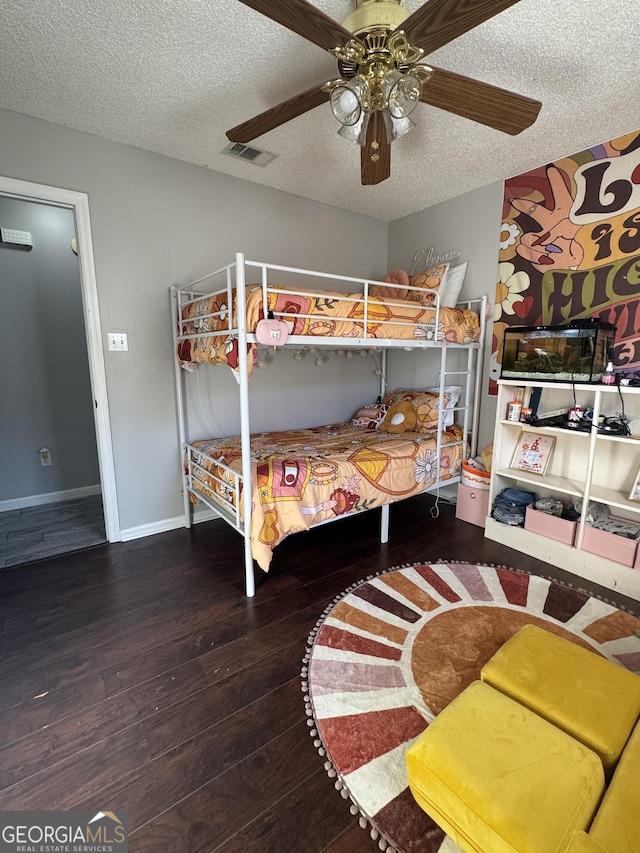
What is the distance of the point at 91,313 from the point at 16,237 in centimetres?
151

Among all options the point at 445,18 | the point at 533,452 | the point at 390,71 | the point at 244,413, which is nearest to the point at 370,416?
the point at 533,452

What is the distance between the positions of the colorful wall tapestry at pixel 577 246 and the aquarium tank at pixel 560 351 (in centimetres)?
25

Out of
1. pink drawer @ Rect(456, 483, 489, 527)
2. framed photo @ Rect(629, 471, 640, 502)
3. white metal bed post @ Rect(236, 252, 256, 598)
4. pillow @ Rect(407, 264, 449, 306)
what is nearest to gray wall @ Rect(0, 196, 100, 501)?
white metal bed post @ Rect(236, 252, 256, 598)

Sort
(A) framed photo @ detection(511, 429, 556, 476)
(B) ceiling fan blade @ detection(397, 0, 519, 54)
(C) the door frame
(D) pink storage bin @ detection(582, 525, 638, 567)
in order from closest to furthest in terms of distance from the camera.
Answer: (B) ceiling fan blade @ detection(397, 0, 519, 54) < (D) pink storage bin @ detection(582, 525, 638, 567) < (C) the door frame < (A) framed photo @ detection(511, 429, 556, 476)

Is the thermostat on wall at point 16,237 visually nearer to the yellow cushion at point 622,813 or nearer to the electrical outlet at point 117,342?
the electrical outlet at point 117,342

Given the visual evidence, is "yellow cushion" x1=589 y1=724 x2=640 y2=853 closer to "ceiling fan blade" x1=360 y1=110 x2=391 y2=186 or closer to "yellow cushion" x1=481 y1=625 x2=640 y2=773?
"yellow cushion" x1=481 y1=625 x2=640 y2=773

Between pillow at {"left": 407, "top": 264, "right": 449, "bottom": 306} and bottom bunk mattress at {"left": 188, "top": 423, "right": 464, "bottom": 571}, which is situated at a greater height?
pillow at {"left": 407, "top": 264, "right": 449, "bottom": 306}

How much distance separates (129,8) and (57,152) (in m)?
1.19

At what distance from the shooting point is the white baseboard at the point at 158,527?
2.90 metres

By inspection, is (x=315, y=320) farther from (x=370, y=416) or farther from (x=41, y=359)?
(x=41, y=359)

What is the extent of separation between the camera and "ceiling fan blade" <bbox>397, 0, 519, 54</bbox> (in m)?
1.15

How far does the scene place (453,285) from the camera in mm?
3398

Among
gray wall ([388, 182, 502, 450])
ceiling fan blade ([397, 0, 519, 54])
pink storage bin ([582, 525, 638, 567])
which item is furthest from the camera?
gray wall ([388, 182, 502, 450])

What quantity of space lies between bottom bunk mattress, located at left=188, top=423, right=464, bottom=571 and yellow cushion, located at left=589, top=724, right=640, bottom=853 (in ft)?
5.15
